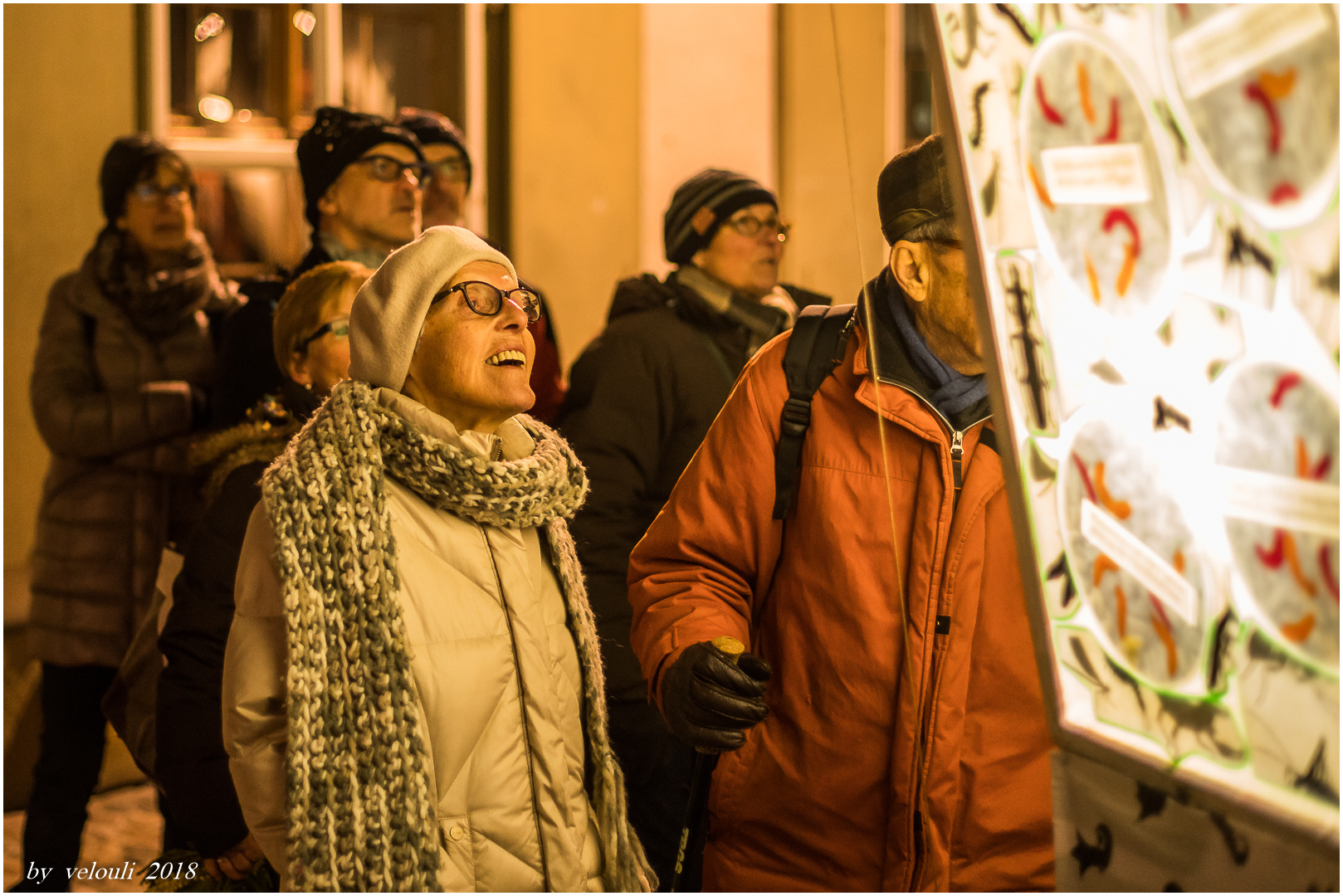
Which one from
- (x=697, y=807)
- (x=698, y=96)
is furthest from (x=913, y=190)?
(x=698, y=96)

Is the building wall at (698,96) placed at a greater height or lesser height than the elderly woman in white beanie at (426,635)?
greater

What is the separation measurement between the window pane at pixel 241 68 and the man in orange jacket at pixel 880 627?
417 centimetres

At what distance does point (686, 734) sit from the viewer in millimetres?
1832

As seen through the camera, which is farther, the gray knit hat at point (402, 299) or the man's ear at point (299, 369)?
the man's ear at point (299, 369)

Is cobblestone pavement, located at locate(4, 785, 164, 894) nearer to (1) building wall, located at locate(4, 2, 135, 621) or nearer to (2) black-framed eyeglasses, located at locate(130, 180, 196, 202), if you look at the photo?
(1) building wall, located at locate(4, 2, 135, 621)

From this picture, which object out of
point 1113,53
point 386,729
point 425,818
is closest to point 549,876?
point 425,818

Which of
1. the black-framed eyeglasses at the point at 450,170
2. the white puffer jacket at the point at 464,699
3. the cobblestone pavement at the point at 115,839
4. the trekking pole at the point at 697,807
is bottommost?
the cobblestone pavement at the point at 115,839

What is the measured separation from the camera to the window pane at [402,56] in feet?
18.4

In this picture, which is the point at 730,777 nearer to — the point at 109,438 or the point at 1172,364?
the point at 1172,364

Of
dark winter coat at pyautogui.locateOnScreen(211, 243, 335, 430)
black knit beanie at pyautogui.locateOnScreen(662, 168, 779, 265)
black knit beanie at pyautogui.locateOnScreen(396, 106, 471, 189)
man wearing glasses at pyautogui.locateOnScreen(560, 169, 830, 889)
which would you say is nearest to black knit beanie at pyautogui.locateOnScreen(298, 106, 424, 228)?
dark winter coat at pyautogui.locateOnScreen(211, 243, 335, 430)

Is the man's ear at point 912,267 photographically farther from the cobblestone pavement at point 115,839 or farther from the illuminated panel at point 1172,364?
the cobblestone pavement at point 115,839

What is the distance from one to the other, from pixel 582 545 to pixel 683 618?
1.16 metres

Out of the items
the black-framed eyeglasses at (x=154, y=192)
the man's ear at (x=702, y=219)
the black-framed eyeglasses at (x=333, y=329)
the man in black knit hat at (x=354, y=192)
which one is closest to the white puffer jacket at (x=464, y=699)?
the black-framed eyeglasses at (x=333, y=329)

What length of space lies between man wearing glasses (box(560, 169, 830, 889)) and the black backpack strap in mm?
1073
